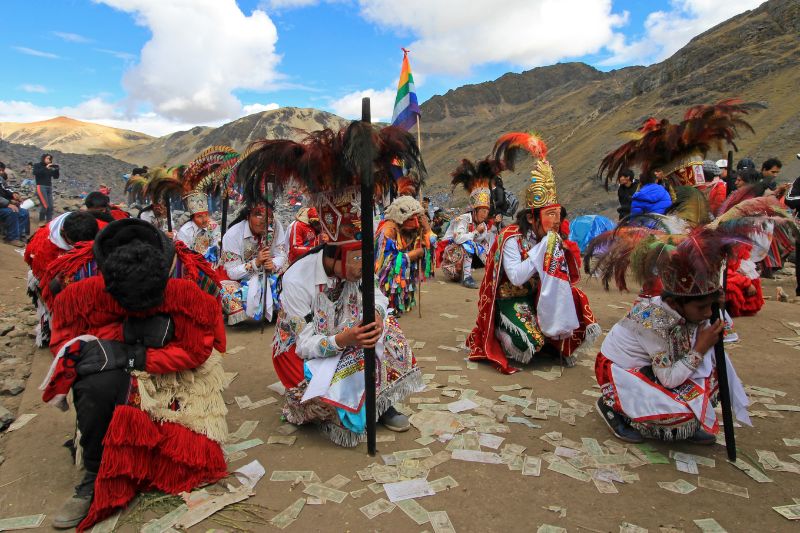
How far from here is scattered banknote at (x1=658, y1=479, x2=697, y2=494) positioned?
2.94 metres

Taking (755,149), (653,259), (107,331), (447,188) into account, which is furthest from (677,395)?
(447,188)

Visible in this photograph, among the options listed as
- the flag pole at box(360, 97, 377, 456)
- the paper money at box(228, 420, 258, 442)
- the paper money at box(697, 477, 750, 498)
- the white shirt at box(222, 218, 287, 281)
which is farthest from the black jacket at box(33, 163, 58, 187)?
the paper money at box(697, 477, 750, 498)

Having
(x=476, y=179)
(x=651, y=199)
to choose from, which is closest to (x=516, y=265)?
(x=651, y=199)

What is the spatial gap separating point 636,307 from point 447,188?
3897 centimetres

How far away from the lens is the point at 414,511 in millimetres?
2789

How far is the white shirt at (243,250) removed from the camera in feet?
21.6

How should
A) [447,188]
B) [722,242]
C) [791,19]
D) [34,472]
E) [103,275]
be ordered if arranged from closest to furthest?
[103,275]
[722,242]
[34,472]
[791,19]
[447,188]

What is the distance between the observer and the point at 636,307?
343 cm

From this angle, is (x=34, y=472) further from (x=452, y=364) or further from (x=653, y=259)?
(x=653, y=259)

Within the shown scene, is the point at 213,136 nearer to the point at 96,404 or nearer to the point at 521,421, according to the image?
the point at 521,421

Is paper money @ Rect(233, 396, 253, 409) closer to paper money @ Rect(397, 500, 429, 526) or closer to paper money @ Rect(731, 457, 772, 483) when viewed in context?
paper money @ Rect(397, 500, 429, 526)

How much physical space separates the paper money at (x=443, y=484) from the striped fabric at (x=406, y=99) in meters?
4.67

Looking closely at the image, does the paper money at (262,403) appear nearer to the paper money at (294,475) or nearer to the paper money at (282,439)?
the paper money at (282,439)

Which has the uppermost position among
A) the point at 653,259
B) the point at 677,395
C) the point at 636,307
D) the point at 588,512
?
the point at 653,259
